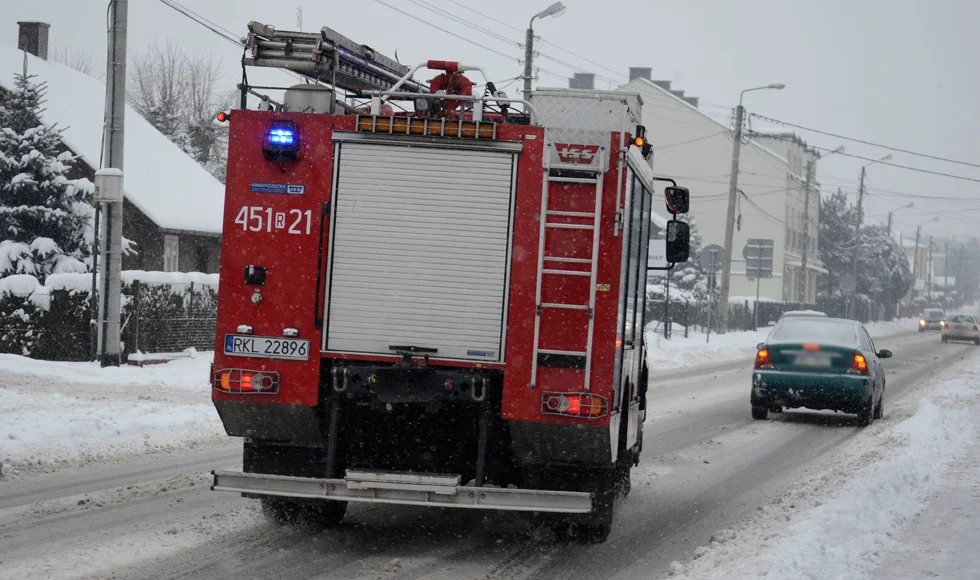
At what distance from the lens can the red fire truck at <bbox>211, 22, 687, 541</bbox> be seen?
23.5 ft

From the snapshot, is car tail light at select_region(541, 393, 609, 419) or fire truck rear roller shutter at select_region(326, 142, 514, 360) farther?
fire truck rear roller shutter at select_region(326, 142, 514, 360)

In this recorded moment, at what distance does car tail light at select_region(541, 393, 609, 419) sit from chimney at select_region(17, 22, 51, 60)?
38979 millimetres

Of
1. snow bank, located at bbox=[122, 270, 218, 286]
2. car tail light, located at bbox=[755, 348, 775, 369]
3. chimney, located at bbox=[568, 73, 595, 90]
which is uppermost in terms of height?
chimney, located at bbox=[568, 73, 595, 90]

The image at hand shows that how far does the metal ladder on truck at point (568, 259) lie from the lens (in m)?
7.11

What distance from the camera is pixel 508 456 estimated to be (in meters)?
7.74

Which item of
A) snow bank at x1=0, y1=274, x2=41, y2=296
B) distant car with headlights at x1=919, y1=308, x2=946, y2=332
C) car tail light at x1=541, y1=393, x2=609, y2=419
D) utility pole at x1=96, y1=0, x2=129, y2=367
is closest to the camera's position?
car tail light at x1=541, y1=393, x2=609, y2=419

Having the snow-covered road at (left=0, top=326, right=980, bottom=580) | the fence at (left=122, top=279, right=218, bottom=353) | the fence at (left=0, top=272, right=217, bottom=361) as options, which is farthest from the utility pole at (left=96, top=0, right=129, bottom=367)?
the snow-covered road at (left=0, top=326, right=980, bottom=580)

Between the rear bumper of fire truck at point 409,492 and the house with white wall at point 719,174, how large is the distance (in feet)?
207

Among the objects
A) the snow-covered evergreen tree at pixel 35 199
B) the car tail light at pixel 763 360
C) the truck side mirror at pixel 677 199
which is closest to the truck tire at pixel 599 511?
the truck side mirror at pixel 677 199

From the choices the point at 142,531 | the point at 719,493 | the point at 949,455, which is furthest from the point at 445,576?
the point at 949,455

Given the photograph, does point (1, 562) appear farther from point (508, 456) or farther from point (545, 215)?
point (545, 215)

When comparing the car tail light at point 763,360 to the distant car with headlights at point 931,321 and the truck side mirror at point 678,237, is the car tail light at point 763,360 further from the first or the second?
the distant car with headlights at point 931,321

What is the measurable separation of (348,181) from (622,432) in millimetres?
2859

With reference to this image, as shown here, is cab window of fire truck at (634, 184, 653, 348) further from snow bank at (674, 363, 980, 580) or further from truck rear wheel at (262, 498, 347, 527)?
truck rear wheel at (262, 498, 347, 527)
